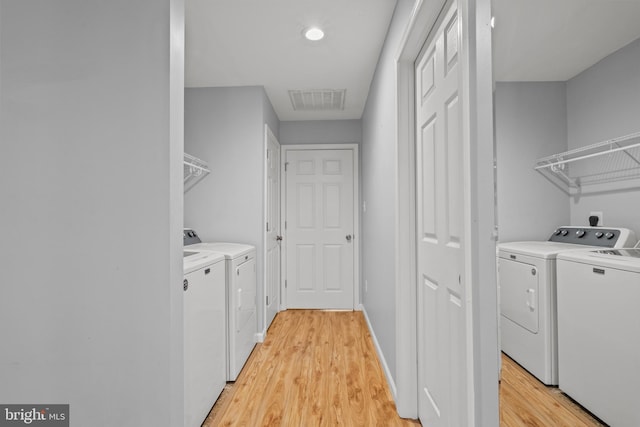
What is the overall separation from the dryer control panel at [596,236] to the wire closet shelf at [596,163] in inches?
2.9

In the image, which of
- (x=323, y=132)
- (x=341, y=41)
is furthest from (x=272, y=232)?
(x=341, y=41)

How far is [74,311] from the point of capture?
1112 mm

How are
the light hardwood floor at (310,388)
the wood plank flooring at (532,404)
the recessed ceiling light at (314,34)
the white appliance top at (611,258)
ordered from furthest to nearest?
the recessed ceiling light at (314,34) < the light hardwood floor at (310,388) < the wood plank flooring at (532,404) < the white appliance top at (611,258)

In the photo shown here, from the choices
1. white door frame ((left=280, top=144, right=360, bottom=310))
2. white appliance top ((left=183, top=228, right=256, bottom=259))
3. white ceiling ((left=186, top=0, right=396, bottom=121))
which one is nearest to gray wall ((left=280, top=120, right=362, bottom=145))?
white door frame ((left=280, top=144, right=360, bottom=310))

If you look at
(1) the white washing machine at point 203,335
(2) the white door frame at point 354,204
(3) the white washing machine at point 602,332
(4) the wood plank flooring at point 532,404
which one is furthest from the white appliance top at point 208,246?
(3) the white washing machine at point 602,332

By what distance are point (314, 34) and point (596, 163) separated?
2133mm

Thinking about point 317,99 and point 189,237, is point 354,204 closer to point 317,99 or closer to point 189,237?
point 317,99

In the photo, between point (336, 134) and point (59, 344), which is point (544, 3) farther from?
point (336, 134)

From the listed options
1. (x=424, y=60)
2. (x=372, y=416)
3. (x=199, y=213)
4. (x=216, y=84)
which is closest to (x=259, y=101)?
(x=216, y=84)

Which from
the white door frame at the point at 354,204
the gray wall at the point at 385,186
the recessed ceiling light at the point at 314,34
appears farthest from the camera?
the white door frame at the point at 354,204

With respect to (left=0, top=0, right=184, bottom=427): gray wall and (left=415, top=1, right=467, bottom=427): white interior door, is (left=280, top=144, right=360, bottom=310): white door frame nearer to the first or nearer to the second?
(left=415, top=1, right=467, bottom=427): white interior door

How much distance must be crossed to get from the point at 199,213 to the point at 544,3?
295cm

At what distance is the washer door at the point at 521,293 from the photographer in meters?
0.66

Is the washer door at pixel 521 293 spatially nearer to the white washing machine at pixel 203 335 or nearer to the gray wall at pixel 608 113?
the gray wall at pixel 608 113
